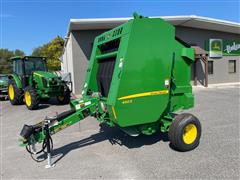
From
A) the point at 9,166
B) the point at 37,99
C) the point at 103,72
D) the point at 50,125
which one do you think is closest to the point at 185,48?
the point at 103,72

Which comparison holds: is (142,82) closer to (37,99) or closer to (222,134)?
(222,134)

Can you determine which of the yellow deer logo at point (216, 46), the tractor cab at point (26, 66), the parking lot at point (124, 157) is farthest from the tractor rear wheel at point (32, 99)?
the yellow deer logo at point (216, 46)

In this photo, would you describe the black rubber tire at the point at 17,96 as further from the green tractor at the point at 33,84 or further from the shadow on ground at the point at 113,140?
the shadow on ground at the point at 113,140

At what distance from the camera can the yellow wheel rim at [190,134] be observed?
13.8 feet

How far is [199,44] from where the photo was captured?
17.2 m

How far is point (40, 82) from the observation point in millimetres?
9766

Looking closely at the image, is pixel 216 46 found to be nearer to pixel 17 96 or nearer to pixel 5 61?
pixel 17 96

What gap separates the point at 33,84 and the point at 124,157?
7.81 m

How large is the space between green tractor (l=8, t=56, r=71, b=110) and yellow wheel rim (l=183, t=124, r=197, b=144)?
672 cm

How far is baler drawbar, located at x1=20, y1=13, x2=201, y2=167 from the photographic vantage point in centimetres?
379

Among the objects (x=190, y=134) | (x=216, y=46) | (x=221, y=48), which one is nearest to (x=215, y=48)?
(x=216, y=46)

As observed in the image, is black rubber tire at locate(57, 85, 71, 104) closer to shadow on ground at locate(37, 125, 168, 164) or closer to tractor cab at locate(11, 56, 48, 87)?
tractor cab at locate(11, 56, 48, 87)

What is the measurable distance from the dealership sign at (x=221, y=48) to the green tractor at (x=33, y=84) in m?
12.6

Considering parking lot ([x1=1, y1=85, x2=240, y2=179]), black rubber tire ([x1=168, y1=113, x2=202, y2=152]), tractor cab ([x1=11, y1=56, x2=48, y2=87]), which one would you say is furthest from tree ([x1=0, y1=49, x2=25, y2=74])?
black rubber tire ([x1=168, y1=113, x2=202, y2=152])
